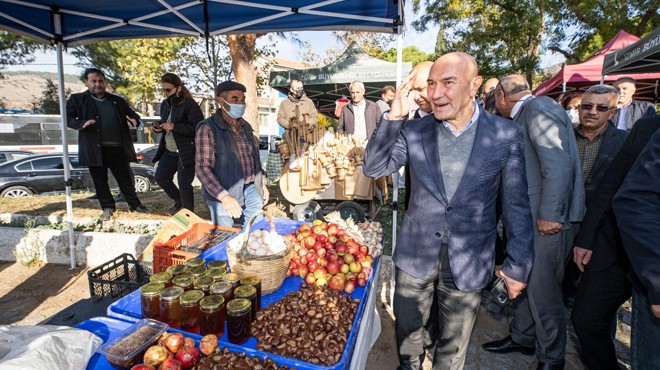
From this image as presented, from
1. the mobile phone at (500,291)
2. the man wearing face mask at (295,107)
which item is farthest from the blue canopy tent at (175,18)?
the mobile phone at (500,291)

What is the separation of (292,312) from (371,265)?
1005 mm

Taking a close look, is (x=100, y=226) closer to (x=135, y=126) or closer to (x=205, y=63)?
(x=135, y=126)

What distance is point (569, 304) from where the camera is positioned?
3729mm

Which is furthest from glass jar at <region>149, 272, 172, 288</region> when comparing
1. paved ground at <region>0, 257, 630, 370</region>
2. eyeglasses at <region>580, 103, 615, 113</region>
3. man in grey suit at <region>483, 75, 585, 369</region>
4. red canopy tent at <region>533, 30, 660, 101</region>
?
red canopy tent at <region>533, 30, 660, 101</region>

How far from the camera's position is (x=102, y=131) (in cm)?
492

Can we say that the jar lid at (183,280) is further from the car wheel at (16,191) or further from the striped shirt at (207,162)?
the car wheel at (16,191)

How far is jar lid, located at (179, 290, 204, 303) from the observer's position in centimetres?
174

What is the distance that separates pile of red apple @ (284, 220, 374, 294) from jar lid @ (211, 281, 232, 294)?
2.22ft

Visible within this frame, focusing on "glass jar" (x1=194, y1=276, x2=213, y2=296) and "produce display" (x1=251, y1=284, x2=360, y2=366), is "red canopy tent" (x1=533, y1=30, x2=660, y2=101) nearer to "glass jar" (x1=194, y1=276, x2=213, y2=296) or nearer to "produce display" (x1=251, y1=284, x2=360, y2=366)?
"produce display" (x1=251, y1=284, x2=360, y2=366)

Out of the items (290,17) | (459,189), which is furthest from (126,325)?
(290,17)

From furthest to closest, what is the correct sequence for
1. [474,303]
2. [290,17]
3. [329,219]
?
[290,17] < [329,219] < [474,303]

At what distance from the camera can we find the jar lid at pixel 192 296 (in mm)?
1744

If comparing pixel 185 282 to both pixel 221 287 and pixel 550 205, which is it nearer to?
pixel 221 287

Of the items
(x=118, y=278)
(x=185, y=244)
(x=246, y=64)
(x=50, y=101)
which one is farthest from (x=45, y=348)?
(x=50, y=101)
